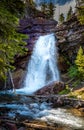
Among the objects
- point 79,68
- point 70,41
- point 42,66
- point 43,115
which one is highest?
point 70,41

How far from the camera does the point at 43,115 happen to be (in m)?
19.0

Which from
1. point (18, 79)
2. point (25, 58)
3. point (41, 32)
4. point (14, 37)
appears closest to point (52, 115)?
point (14, 37)

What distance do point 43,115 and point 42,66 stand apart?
76.2 ft

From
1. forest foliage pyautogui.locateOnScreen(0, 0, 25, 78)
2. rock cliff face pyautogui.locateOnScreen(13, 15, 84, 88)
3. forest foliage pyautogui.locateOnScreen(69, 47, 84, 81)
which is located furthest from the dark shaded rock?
forest foliage pyautogui.locateOnScreen(0, 0, 25, 78)

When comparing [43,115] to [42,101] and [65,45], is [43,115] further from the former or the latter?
[65,45]

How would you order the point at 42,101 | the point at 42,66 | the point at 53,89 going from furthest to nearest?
1. the point at 42,66
2. the point at 53,89
3. the point at 42,101

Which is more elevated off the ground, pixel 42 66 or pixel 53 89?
pixel 42 66

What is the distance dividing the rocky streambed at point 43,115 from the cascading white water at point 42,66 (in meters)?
13.5

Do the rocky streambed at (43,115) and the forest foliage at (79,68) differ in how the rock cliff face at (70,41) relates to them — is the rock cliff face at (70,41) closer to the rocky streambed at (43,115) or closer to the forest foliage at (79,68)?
the forest foliage at (79,68)

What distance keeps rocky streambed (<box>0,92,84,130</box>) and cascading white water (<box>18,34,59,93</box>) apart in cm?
1353

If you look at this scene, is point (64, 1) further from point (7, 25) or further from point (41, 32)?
point (7, 25)

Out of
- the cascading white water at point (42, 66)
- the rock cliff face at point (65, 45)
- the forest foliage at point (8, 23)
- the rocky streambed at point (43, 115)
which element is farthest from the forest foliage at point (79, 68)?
the forest foliage at point (8, 23)

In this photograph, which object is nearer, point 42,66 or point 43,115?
point 43,115

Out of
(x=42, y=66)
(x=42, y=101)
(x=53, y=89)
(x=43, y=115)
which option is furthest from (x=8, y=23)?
(x=42, y=66)
